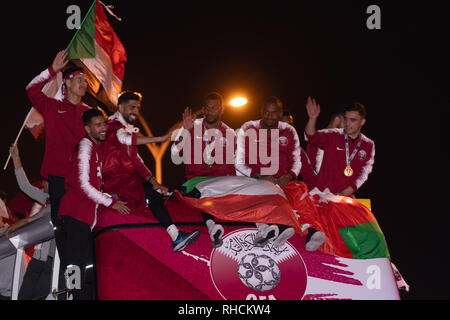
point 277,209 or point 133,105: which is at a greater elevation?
point 133,105

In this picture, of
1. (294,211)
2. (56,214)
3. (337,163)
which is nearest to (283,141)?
(337,163)

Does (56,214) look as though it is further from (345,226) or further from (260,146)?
(345,226)

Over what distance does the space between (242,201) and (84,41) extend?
3.00 m

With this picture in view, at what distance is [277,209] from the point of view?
3551mm

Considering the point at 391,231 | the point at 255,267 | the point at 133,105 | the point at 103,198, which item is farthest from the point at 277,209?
the point at 391,231

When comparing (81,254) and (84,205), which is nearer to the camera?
(81,254)

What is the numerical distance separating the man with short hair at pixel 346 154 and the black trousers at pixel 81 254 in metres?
2.58

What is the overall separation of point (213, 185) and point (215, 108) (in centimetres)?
127

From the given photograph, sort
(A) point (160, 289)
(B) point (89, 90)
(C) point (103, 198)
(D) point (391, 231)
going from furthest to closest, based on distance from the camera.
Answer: (D) point (391, 231), (B) point (89, 90), (C) point (103, 198), (A) point (160, 289)

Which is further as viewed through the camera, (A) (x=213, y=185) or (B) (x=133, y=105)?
(B) (x=133, y=105)

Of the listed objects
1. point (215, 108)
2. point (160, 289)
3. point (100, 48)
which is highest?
point (100, 48)

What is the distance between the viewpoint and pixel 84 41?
16.6ft

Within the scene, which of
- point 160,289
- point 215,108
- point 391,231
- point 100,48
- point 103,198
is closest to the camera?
point 160,289

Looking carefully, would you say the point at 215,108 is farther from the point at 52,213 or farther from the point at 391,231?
the point at 391,231
